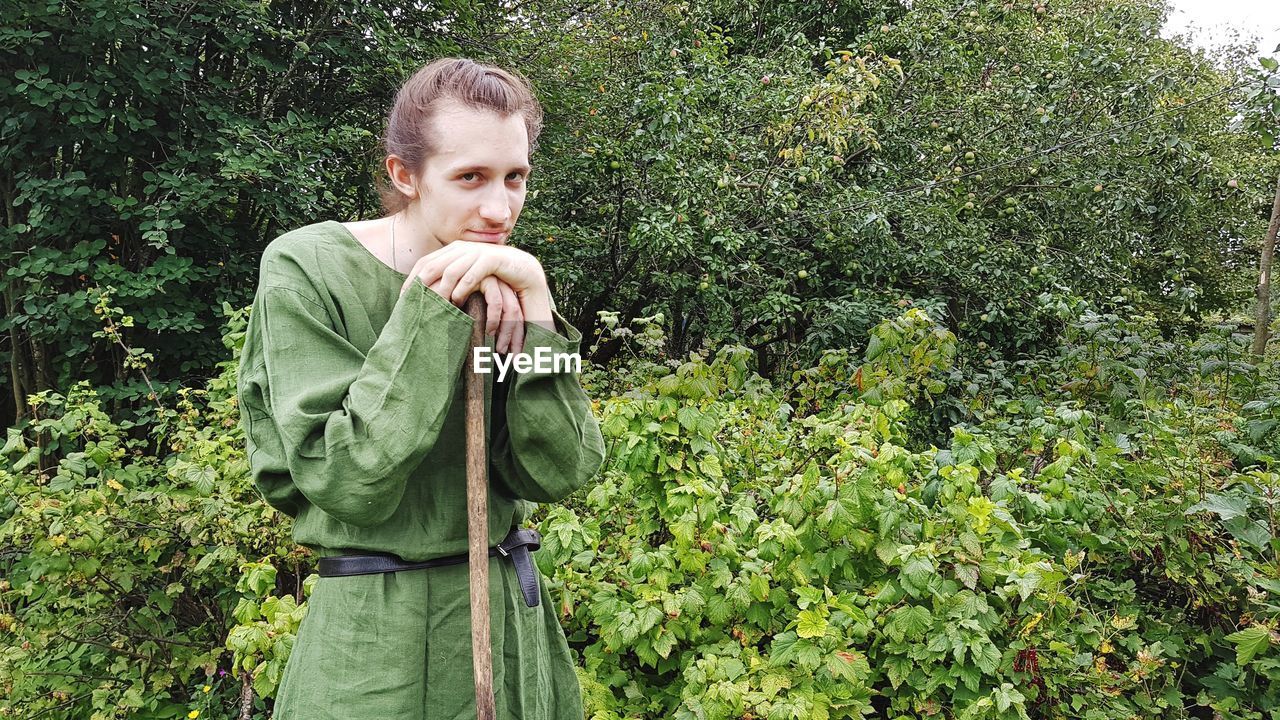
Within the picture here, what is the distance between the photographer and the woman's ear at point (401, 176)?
1.25 m

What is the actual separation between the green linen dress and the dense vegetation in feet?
3.27

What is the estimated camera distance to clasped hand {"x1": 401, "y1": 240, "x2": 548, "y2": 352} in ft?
3.62

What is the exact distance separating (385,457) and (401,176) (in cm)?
47

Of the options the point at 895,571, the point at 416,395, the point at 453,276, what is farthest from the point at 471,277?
the point at 895,571

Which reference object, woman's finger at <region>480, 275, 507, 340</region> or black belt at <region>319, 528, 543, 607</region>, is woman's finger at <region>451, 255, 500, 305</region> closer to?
woman's finger at <region>480, 275, 507, 340</region>

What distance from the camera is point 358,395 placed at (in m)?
1.05

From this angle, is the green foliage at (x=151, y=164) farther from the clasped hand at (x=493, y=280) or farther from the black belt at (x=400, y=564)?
the clasped hand at (x=493, y=280)

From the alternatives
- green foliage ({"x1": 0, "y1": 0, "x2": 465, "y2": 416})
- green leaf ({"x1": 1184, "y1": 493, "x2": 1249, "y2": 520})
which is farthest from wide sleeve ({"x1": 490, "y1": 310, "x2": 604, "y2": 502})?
green foliage ({"x1": 0, "y1": 0, "x2": 465, "y2": 416})

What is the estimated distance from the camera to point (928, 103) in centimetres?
642

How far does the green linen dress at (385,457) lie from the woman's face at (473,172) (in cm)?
15

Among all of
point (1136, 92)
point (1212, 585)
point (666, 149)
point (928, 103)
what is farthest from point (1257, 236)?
point (1212, 585)

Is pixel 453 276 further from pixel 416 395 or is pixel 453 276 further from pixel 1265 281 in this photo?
pixel 1265 281

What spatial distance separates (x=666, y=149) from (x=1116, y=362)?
2.95 m

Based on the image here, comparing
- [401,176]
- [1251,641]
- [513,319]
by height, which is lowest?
[1251,641]
